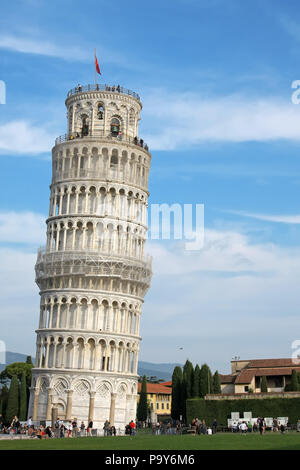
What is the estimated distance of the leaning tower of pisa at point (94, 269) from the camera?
71875 millimetres

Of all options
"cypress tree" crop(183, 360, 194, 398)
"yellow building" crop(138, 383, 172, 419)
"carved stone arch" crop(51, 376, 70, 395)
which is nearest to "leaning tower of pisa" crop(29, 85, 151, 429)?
"carved stone arch" crop(51, 376, 70, 395)

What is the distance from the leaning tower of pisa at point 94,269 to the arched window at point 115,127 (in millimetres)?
124

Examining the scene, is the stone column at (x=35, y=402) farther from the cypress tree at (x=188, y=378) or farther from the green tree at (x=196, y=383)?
the green tree at (x=196, y=383)

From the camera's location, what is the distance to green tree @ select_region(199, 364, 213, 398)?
79375 millimetres

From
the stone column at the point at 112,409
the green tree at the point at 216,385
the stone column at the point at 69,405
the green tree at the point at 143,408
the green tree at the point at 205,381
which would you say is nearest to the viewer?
the stone column at the point at 69,405

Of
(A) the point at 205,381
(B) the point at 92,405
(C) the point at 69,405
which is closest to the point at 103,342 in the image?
(B) the point at 92,405

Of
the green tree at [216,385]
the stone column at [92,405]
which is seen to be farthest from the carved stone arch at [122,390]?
the green tree at [216,385]

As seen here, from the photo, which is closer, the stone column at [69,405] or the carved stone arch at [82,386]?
the stone column at [69,405]

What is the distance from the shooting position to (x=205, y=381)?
3142 inches

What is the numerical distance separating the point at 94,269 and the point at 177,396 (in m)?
23.9

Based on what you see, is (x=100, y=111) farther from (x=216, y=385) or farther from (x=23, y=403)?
(x=23, y=403)

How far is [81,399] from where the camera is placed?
233ft
